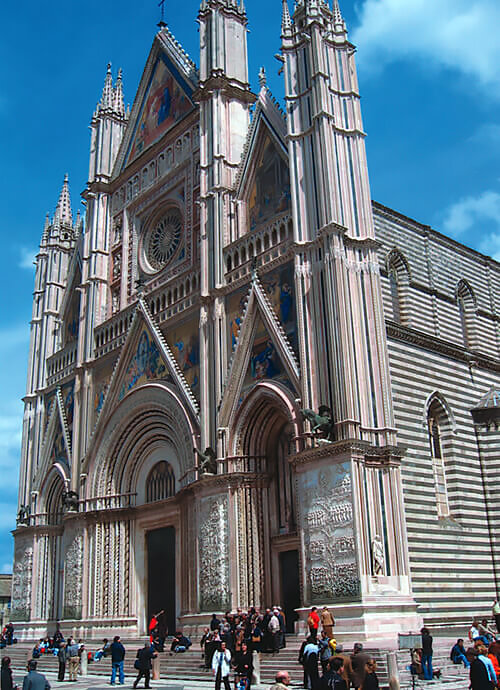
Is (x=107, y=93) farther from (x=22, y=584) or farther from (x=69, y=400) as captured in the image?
(x=22, y=584)

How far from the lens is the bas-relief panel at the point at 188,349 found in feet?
82.9

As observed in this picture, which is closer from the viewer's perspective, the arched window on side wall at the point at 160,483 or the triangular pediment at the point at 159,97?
the arched window on side wall at the point at 160,483

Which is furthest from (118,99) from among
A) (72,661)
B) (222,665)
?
(222,665)

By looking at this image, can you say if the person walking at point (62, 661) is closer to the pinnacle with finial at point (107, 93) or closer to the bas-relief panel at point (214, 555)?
the bas-relief panel at point (214, 555)

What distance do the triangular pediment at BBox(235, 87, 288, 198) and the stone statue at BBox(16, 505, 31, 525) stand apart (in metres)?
17.4

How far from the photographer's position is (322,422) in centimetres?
1877

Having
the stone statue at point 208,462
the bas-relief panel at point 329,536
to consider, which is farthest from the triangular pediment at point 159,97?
the bas-relief panel at point 329,536

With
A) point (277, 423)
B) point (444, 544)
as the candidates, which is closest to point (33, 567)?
point (277, 423)

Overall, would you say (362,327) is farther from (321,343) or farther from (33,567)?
(33,567)

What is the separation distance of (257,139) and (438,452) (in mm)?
11402

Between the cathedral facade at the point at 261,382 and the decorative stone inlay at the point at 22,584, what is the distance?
117mm

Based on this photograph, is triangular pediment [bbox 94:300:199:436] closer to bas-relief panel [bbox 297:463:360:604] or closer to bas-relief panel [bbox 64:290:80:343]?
bas-relief panel [bbox 64:290:80:343]

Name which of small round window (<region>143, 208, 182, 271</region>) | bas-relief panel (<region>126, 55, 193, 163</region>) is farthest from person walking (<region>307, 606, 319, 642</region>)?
bas-relief panel (<region>126, 55, 193, 163</region>)

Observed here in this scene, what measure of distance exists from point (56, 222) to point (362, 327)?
23164 millimetres
